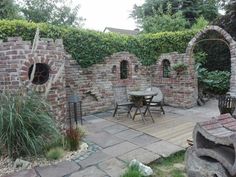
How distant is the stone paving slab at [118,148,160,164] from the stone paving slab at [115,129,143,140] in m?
0.73

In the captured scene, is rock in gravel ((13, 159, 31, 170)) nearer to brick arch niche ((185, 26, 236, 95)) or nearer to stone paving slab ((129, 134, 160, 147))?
stone paving slab ((129, 134, 160, 147))

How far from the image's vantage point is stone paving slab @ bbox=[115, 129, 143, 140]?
4430mm

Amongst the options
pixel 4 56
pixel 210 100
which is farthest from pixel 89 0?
pixel 4 56

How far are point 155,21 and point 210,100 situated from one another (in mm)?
5805

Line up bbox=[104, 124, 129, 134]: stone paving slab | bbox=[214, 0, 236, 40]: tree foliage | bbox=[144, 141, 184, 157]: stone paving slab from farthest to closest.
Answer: bbox=[214, 0, 236, 40]: tree foliage, bbox=[104, 124, 129, 134]: stone paving slab, bbox=[144, 141, 184, 157]: stone paving slab

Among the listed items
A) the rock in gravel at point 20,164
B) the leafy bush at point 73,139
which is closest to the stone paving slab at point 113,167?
the leafy bush at point 73,139

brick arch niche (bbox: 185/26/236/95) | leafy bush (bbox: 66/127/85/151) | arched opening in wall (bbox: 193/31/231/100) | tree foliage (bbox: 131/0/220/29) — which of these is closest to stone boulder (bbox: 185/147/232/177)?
leafy bush (bbox: 66/127/85/151)

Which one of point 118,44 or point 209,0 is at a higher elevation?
point 209,0

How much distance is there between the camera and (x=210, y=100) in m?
7.96

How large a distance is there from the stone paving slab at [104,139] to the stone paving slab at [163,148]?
25.5 inches

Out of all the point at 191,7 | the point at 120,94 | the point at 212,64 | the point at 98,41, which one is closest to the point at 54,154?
the point at 120,94

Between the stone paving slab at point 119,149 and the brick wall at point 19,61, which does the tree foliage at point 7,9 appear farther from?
the stone paving slab at point 119,149

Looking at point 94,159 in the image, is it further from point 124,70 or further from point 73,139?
point 124,70

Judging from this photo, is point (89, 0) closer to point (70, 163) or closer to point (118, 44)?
point (118, 44)
